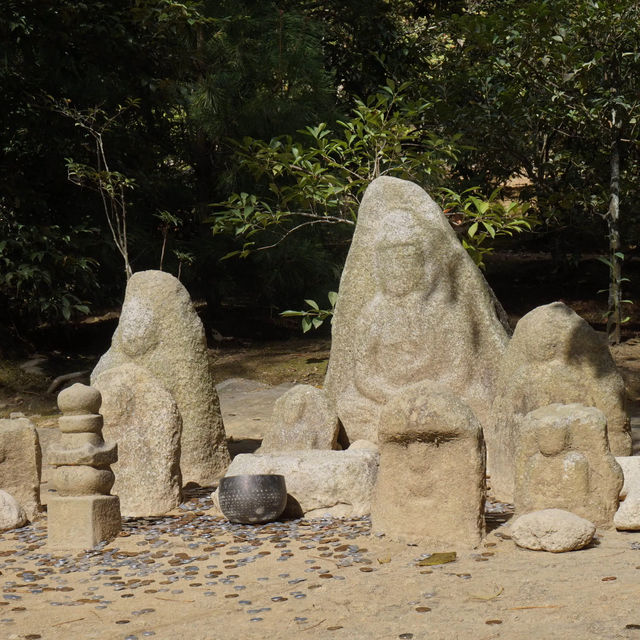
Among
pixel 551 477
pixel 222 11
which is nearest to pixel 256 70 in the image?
pixel 222 11

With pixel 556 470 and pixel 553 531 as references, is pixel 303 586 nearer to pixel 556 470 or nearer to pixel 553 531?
pixel 553 531

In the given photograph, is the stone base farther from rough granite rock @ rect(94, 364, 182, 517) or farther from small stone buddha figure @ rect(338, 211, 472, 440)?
small stone buddha figure @ rect(338, 211, 472, 440)

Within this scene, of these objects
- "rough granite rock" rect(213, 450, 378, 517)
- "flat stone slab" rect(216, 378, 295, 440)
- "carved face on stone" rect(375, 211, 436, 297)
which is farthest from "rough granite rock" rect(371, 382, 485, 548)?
"flat stone slab" rect(216, 378, 295, 440)

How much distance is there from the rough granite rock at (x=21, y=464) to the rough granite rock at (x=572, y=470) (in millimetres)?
3136

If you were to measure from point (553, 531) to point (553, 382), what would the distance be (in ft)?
6.06

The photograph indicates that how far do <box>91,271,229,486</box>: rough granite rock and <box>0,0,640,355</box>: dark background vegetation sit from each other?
8.85ft

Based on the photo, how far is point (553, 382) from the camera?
6414 millimetres

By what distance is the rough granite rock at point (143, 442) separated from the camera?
621 cm

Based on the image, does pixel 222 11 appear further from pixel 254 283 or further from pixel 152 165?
pixel 254 283

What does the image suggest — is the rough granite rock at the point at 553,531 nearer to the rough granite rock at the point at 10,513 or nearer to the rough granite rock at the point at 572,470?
the rough granite rock at the point at 572,470

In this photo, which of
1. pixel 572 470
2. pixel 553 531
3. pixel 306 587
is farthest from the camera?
pixel 572 470

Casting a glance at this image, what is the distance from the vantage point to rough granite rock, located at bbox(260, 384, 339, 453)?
6.99 m

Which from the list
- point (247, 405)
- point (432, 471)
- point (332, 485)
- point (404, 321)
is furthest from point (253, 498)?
point (247, 405)

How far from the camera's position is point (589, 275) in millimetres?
16422
